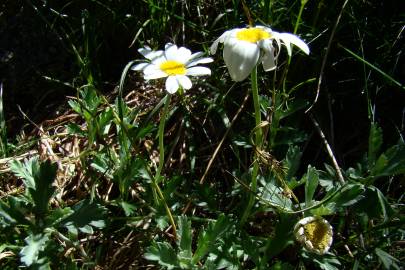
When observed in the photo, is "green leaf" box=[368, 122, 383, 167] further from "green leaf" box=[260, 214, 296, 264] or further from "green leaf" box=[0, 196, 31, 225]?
"green leaf" box=[0, 196, 31, 225]

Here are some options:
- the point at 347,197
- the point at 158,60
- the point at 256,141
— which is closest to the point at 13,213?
the point at 158,60

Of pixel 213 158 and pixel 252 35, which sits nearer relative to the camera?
pixel 252 35

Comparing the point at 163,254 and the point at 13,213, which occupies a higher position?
the point at 13,213

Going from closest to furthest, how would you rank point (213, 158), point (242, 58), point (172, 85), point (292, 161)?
point (242, 58), point (172, 85), point (292, 161), point (213, 158)

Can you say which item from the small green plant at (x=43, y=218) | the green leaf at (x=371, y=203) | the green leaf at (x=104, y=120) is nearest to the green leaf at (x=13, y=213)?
the small green plant at (x=43, y=218)

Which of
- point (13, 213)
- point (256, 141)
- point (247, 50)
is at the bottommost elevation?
point (13, 213)

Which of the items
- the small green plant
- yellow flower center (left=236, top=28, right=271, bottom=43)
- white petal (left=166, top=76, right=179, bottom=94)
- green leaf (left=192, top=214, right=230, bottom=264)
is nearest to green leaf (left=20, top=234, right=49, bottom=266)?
the small green plant

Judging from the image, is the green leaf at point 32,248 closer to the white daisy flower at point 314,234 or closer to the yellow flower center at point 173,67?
the yellow flower center at point 173,67

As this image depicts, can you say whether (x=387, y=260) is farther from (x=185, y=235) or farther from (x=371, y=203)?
(x=185, y=235)
